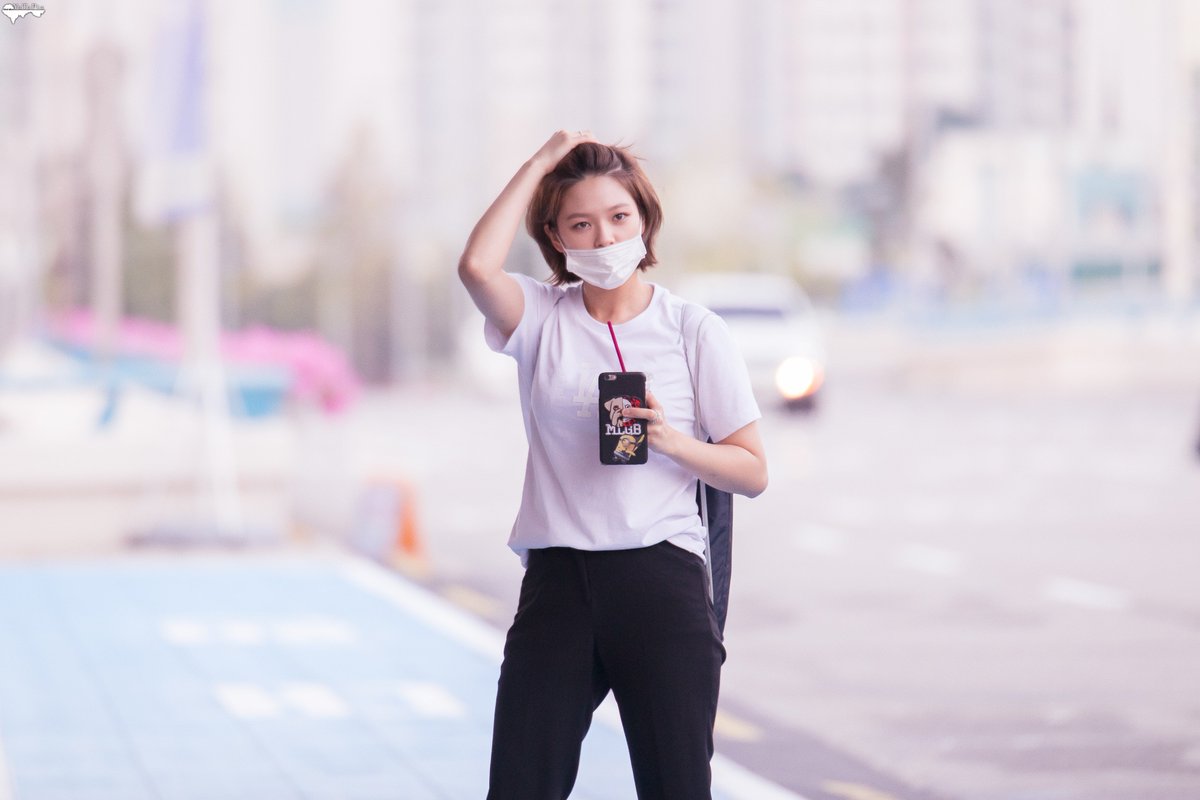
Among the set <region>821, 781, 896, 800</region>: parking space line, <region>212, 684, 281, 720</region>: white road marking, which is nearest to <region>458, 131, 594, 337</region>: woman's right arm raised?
<region>821, 781, 896, 800</region>: parking space line

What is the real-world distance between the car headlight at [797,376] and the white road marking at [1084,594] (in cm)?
1715

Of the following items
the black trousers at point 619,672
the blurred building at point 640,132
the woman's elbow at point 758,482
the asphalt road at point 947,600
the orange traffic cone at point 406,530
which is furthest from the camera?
the blurred building at point 640,132

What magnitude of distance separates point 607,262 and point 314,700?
4541mm

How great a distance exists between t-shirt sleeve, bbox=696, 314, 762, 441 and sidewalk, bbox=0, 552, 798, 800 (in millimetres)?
2731

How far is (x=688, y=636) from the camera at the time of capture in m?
3.57

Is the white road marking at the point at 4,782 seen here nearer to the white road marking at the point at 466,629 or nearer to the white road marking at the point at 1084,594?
the white road marking at the point at 466,629

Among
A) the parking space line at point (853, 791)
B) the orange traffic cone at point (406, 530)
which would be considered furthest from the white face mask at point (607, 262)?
the orange traffic cone at point (406, 530)

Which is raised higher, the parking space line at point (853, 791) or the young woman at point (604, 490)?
the young woman at point (604, 490)

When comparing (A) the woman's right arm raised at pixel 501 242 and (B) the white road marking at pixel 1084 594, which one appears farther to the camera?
(B) the white road marking at pixel 1084 594

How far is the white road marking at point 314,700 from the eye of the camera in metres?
7.52

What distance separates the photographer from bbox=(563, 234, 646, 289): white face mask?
3613 mm

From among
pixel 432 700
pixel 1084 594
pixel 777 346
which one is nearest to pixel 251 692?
pixel 432 700

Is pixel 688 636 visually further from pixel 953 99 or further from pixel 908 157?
pixel 953 99

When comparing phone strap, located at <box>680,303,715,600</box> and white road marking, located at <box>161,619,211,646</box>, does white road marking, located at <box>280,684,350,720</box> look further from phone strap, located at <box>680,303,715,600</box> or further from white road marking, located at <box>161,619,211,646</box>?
phone strap, located at <box>680,303,715,600</box>
